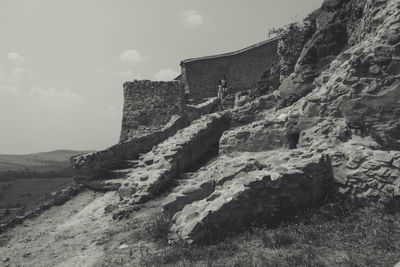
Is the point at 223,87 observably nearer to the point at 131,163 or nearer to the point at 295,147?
the point at 131,163

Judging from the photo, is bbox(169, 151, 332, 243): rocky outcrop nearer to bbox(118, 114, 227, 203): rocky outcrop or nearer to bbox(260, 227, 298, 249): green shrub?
bbox(260, 227, 298, 249): green shrub

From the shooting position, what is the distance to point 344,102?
736 cm

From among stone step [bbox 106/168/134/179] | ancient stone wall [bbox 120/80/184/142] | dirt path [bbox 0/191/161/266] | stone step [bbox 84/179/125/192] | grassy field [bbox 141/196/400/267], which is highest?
ancient stone wall [bbox 120/80/184/142]

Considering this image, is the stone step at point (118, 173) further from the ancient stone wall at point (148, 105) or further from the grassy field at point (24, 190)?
the grassy field at point (24, 190)

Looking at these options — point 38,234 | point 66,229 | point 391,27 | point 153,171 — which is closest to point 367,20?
point 391,27

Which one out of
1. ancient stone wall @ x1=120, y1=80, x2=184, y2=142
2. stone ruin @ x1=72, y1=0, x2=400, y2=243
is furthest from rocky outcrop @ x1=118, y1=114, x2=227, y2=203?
ancient stone wall @ x1=120, y1=80, x2=184, y2=142

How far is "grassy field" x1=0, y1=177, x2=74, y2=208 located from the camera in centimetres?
2227

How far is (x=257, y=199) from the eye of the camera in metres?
5.97

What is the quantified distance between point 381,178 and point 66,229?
7683 millimetres

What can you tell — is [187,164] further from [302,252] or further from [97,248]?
[302,252]

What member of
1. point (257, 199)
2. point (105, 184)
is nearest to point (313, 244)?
point (257, 199)

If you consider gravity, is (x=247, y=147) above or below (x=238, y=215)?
above

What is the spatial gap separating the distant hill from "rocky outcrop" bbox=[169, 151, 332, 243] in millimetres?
8724

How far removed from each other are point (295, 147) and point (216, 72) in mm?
21435
